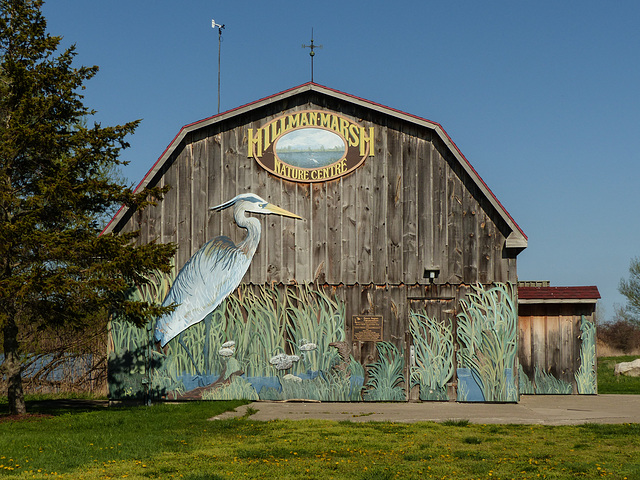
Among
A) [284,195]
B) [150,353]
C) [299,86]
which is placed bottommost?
[150,353]

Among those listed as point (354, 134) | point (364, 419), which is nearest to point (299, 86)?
point (354, 134)

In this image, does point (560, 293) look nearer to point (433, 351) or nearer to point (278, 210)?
point (433, 351)

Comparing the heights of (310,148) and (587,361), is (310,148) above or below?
above

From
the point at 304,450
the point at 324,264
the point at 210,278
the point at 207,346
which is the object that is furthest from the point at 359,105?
the point at 304,450

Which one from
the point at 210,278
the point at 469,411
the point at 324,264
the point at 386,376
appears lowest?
the point at 469,411

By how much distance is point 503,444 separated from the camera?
39.0ft

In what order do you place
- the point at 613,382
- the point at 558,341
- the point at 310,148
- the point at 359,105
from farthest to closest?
the point at 613,382 < the point at 558,341 < the point at 310,148 < the point at 359,105

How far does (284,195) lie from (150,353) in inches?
199

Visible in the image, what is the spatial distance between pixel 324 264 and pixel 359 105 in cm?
396

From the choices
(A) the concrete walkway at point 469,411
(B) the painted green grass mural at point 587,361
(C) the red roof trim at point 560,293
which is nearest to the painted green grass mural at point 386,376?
(A) the concrete walkway at point 469,411

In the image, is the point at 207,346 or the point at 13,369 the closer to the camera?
A: the point at 13,369

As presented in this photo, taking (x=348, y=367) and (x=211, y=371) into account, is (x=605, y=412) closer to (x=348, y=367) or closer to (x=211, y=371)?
(x=348, y=367)

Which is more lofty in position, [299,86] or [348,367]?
[299,86]

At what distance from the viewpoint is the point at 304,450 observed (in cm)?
1129
